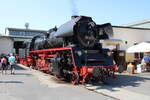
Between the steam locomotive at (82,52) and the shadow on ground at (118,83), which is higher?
the steam locomotive at (82,52)

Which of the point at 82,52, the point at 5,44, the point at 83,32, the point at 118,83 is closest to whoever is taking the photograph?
the point at 82,52

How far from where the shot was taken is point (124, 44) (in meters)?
24.2

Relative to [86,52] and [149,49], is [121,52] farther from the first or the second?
[86,52]

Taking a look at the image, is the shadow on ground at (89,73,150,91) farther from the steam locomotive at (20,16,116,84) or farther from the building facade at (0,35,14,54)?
the building facade at (0,35,14,54)

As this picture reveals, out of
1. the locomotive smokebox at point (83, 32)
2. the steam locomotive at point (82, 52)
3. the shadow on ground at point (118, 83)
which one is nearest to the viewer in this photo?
the shadow on ground at point (118, 83)

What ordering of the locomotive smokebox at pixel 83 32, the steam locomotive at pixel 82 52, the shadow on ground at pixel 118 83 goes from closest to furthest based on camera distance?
the shadow on ground at pixel 118 83, the steam locomotive at pixel 82 52, the locomotive smokebox at pixel 83 32

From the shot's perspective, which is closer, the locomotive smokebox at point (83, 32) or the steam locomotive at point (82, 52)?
the steam locomotive at point (82, 52)

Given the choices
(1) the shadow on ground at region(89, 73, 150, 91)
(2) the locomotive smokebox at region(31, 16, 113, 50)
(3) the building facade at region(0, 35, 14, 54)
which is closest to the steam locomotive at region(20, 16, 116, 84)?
(2) the locomotive smokebox at region(31, 16, 113, 50)

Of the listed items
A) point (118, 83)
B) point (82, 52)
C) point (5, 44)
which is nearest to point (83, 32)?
point (82, 52)

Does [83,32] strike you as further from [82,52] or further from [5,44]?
[5,44]

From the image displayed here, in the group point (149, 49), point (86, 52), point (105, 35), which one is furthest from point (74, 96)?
point (149, 49)

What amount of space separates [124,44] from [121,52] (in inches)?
108

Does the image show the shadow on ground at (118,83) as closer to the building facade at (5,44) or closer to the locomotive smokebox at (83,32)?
the locomotive smokebox at (83,32)

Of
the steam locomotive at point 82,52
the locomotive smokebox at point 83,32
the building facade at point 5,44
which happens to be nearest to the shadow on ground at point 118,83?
the steam locomotive at point 82,52
